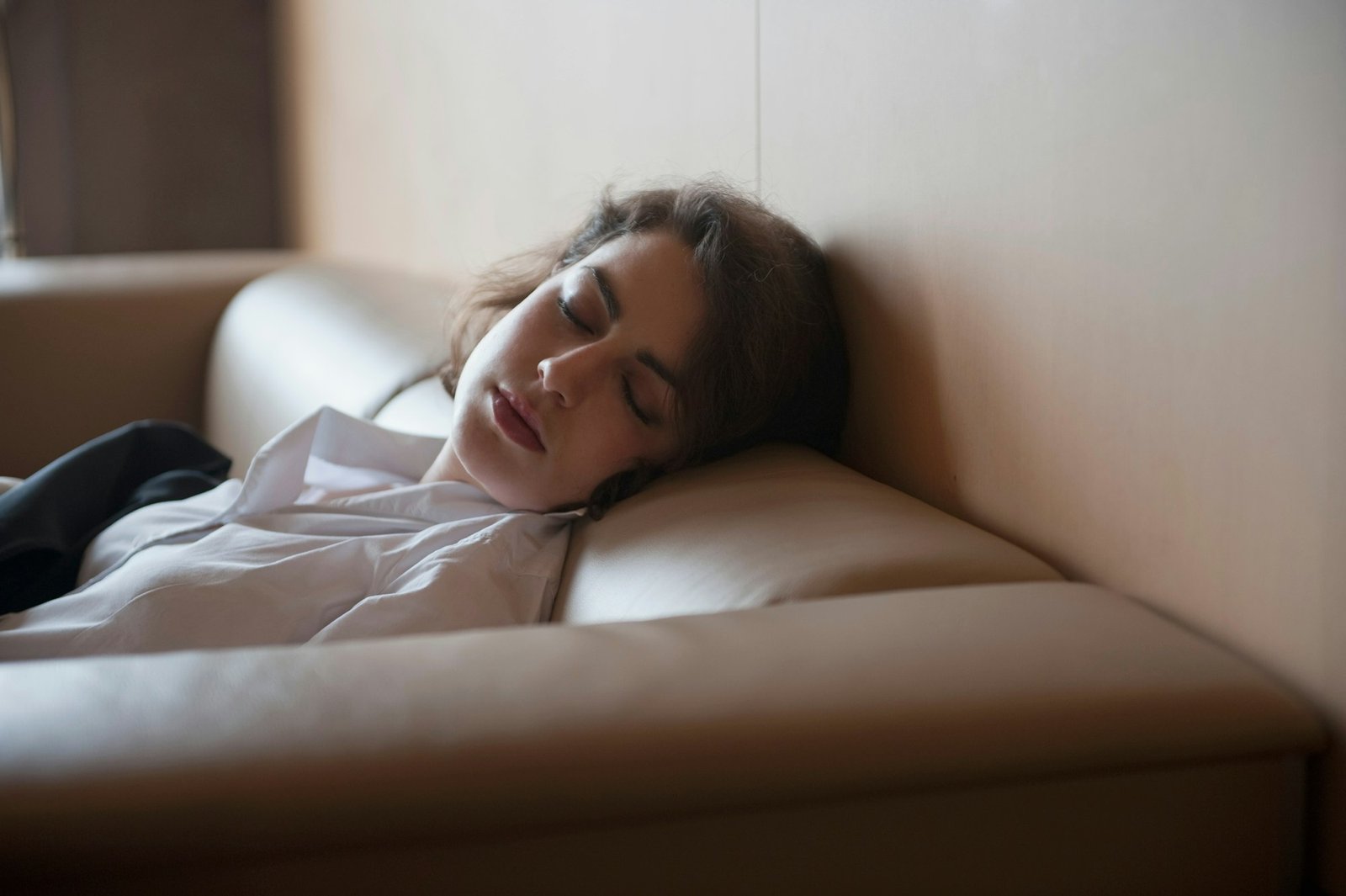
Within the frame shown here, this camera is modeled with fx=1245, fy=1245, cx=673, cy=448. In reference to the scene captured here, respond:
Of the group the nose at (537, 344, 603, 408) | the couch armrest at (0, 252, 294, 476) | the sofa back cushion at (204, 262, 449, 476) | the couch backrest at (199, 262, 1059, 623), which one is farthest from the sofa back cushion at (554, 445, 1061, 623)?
the couch armrest at (0, 252, 294, 476)

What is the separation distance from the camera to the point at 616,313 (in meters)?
1.14

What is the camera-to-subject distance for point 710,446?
45.3 inches

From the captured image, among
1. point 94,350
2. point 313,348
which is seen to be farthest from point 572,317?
point 94,350

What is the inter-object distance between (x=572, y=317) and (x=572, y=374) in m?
0.09

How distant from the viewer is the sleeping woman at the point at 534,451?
986 mm

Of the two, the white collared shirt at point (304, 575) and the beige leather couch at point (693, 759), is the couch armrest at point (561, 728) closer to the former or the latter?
the beige leather couch at point (693, 759)

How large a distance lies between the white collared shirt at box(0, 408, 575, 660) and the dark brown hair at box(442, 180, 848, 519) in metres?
0.11

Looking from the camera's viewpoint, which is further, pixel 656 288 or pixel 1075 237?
pixel 656 288

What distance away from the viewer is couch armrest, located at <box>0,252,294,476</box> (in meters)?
2.27

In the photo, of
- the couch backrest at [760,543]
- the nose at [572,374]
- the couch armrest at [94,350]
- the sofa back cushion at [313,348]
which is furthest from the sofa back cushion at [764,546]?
the couch armrest at [94,350]

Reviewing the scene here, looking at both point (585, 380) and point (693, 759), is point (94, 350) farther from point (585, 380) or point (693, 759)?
point (693, 759)

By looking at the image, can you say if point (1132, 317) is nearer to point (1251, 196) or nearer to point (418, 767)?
point (1251, 196)

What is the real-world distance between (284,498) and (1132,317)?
848 mm

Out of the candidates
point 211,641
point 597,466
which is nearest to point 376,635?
point 211,641
